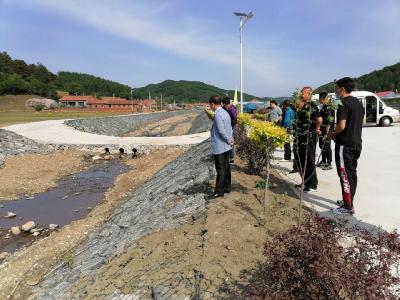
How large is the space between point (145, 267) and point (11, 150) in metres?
21.5

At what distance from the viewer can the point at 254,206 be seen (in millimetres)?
6344

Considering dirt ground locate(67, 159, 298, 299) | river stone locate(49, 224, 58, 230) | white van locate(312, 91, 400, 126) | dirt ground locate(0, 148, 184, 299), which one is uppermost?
white van locate(312, 91, 400, 126)

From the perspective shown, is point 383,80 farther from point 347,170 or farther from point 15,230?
point 347,170

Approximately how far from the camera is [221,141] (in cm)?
677

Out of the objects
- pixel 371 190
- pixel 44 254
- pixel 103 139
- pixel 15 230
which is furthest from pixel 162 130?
pixel 371 190

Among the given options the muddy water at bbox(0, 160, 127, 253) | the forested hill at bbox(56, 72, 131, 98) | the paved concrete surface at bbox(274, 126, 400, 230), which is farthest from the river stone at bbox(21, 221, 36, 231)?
the forested hill at bbox(56, 72, 131, 98)

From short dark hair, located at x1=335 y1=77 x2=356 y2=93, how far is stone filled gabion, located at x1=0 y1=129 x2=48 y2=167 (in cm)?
2071

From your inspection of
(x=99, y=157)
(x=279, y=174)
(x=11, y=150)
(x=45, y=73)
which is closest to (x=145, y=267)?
(x=279, y=174)

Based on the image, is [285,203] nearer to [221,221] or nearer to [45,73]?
[221,221]

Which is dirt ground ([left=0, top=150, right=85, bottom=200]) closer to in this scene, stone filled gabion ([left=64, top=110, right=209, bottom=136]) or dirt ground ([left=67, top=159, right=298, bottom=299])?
dirt ground ([left=67, top=159, right=298, bottom=299])

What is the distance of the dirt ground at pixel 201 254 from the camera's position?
428cm

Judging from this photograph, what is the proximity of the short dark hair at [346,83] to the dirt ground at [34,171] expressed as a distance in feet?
40.5

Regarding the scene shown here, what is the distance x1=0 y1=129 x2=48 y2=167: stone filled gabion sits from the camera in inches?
933

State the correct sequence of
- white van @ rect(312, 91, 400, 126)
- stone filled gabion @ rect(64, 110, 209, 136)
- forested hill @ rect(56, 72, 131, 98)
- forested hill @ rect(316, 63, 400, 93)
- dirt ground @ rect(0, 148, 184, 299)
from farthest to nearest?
forested hill @ rect(56, 72, 131, 98) < forested hill @ rect(316, 63, 400, 93) < stone filled gabion @ rect(64, 110, 209, 136) < white van @ rect(312, 91, 400, 126) < dirt ground @ rect(0, 148, 184, 299)
